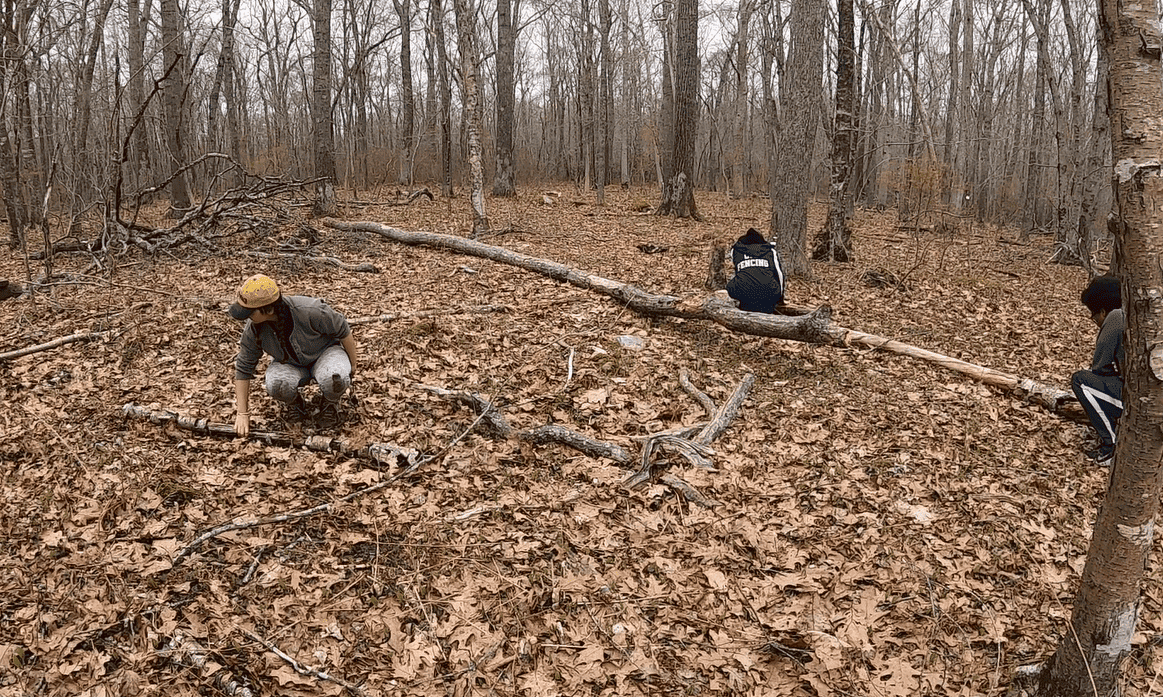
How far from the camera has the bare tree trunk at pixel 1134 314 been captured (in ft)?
6.36

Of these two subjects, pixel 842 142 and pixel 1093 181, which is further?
pixel 1093 181

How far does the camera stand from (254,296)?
405cm

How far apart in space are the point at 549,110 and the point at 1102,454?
33912mm

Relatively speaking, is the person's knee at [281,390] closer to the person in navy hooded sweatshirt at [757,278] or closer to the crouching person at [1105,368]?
the person in navy hooded sweatshirt at [757,278]

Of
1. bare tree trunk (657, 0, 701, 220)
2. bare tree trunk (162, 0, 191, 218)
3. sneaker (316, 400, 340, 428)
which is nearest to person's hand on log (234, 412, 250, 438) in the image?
sneaker (316, 400, 340, 428)

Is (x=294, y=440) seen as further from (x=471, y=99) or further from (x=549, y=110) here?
(x=549, y=110)

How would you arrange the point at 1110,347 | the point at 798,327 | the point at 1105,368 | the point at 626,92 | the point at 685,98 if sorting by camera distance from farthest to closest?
1. the point at 626,92
2. the point at 685,98
3. the point at 798,327
4. the point at 1105,368
5. the point at 1110,347

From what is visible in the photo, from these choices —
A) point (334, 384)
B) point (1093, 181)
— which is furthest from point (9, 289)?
point (1093, 181)

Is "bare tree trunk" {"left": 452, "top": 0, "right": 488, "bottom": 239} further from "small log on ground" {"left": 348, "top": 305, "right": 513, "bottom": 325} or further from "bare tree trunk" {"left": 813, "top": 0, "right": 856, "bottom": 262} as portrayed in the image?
"bare tree trunk" {"left": 813, "top": 0, "right": 856, "bottom": 262}

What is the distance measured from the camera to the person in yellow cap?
439 cm

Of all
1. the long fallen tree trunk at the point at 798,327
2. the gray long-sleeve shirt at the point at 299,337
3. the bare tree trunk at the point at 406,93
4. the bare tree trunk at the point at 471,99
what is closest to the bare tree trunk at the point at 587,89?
the bare tree trunk at the point at 406,93

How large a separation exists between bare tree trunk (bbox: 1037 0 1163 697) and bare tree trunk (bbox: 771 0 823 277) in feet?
21.7

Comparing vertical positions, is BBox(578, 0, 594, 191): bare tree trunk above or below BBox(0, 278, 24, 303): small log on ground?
above

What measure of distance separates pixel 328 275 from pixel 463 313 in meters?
2.47
